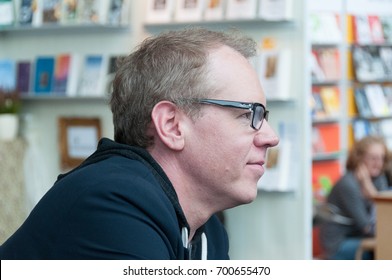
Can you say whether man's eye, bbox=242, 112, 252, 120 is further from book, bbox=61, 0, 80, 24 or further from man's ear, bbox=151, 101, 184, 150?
book, bbox=61, 0, 80, 24

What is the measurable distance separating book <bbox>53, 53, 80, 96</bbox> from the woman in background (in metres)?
2.14

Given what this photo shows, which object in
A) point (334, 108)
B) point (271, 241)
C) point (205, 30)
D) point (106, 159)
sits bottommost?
point (271, 241)

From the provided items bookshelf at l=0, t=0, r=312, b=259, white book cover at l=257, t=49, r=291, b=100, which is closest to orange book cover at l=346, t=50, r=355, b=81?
bookshelf at l=0, t=0, r=312, b=259

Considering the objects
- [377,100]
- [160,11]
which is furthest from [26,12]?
[377,100]

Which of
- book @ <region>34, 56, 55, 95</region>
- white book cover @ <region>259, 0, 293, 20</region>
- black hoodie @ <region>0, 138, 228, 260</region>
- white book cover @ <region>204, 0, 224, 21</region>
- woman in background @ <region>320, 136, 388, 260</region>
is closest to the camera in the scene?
black hoodie @ <region>0, 138, 228, 260</region>

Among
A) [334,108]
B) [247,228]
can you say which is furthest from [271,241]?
[334,108]

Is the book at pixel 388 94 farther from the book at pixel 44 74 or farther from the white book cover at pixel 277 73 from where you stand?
the book at pixel 44 74

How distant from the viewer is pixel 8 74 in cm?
638

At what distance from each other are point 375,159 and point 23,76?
9.06 feet

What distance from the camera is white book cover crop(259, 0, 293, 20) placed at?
534 centimetres

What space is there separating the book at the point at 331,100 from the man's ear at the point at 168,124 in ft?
22.2

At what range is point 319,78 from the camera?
27.7 ft

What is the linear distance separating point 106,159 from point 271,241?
4173mm
